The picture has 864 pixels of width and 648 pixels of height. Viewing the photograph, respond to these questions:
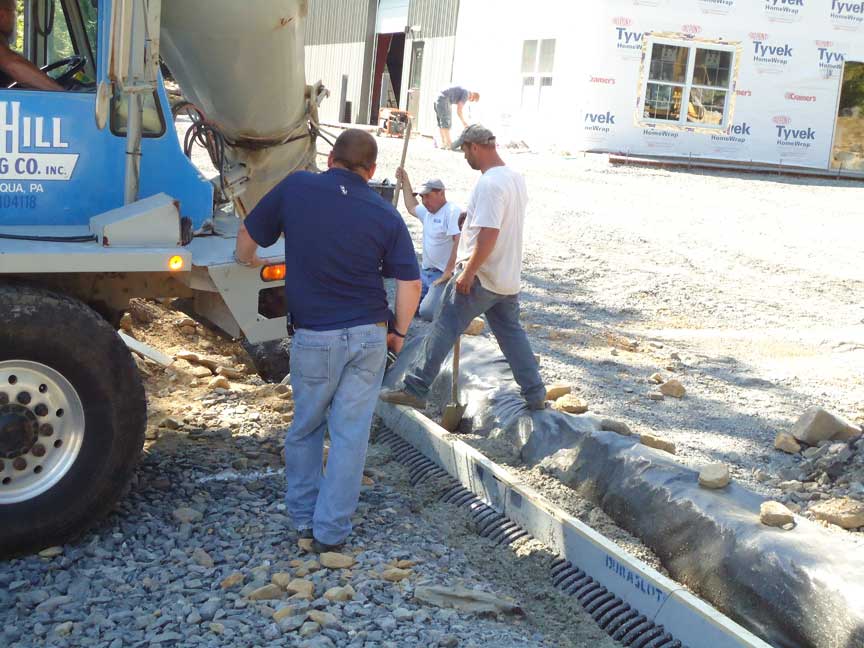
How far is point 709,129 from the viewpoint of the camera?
24.3 m

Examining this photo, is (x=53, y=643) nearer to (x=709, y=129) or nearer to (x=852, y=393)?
(x=852, y=393)

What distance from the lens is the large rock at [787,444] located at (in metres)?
6.19

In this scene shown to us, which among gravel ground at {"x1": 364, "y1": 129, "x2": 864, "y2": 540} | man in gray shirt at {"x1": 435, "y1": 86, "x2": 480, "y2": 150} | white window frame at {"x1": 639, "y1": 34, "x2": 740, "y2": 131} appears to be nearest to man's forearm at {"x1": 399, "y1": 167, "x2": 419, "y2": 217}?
gravel ground at {"x1": 364, "y1": 129, "x2": 864, "y2": 540}

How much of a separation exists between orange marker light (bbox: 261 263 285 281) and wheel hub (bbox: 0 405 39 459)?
119cm

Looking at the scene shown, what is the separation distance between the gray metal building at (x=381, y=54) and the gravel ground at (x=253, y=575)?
23.0 metres

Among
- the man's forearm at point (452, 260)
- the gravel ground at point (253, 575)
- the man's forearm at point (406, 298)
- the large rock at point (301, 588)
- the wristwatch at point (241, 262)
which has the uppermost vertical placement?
the wristwatch at point (241, 262)

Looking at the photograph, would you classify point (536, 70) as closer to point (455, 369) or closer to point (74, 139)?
point (455, 369)

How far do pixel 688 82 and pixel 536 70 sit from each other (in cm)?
352

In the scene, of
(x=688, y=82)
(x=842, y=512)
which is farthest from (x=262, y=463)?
(x=688, y=82)

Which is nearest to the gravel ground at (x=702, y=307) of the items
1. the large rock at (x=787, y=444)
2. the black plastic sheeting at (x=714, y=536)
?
the large rock at (x=787, y=444)

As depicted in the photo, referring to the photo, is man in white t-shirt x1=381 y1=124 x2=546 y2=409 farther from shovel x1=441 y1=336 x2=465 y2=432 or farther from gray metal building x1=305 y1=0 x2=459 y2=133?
gray metal building x1=305 y1=0 x2=459 y2=133

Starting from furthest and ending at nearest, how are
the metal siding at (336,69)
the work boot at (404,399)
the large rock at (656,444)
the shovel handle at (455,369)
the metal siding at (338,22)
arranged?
the metal siding at (336,69) → the metal siding at (338,22) → the work boot at (404,399) → the shovel handle at (455,369) → the large rock at (656,444)

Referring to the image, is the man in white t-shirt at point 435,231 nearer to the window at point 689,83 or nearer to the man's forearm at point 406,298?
the man's forearm at point 406,298

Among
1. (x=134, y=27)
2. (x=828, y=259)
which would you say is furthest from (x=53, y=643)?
(x=828, y=259)
